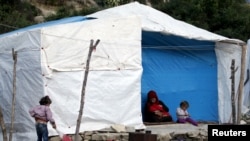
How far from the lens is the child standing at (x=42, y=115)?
846 centimetres

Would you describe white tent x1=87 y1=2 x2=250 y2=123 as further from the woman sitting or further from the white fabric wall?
the woman sitting

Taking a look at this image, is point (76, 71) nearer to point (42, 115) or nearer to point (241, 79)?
point (42, 115)

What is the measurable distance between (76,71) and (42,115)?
1.38m

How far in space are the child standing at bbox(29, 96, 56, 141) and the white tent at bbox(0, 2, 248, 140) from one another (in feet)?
2.02

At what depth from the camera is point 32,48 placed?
9.34 metres

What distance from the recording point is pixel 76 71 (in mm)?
9547

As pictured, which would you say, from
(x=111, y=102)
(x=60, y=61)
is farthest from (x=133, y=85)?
(x=60, y=61)

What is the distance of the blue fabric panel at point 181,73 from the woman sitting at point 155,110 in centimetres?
22

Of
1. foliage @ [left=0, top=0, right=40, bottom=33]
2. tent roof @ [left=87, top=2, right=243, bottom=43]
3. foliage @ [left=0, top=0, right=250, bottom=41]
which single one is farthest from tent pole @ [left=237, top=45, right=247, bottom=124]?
foliage @ [left=0, top=0, right=40, bottom=33]

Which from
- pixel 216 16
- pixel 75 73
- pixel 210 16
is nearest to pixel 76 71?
pixel 75 73

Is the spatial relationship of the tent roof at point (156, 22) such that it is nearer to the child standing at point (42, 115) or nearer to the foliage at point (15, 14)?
the child standing at point (42, 115)

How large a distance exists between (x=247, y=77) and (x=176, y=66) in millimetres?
2099

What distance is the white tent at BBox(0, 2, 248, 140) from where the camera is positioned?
930cm

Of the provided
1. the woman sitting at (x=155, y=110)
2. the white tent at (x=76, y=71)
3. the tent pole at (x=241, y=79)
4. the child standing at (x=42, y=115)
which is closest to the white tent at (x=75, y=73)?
the white tent at (x=76, y=71)
